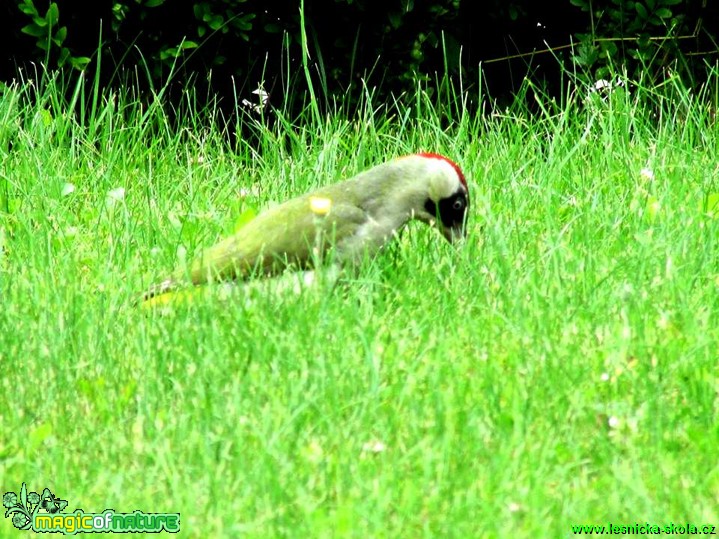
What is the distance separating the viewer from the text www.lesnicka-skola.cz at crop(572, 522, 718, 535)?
3.07 meters

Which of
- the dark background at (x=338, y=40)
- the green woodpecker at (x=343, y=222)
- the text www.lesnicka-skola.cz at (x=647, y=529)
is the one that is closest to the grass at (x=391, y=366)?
the text www.lesnicka-skola.cz at (x=647, y=529)

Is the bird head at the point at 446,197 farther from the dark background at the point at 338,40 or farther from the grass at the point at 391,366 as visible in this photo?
the dark background at the point at 338,40

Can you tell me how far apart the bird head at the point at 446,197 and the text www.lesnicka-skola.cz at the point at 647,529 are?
1.87 m

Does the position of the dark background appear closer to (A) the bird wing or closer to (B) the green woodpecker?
(B) the green woodpecker

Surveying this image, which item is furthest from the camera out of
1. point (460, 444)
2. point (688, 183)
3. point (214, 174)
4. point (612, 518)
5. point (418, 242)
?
point (214, 174)

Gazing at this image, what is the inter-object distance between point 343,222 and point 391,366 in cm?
86

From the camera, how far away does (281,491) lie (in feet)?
Answer: 10.5

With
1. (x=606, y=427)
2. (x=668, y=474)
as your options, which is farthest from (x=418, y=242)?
(x=668, y=474)

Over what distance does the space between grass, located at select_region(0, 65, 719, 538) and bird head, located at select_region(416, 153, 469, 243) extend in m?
0.10

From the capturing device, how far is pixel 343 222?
182 inches

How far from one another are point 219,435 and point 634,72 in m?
4.52

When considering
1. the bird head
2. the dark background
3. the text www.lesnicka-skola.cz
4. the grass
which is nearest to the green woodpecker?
the bird head

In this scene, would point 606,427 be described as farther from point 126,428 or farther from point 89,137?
point 89,137

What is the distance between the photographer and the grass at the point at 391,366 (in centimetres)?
323
